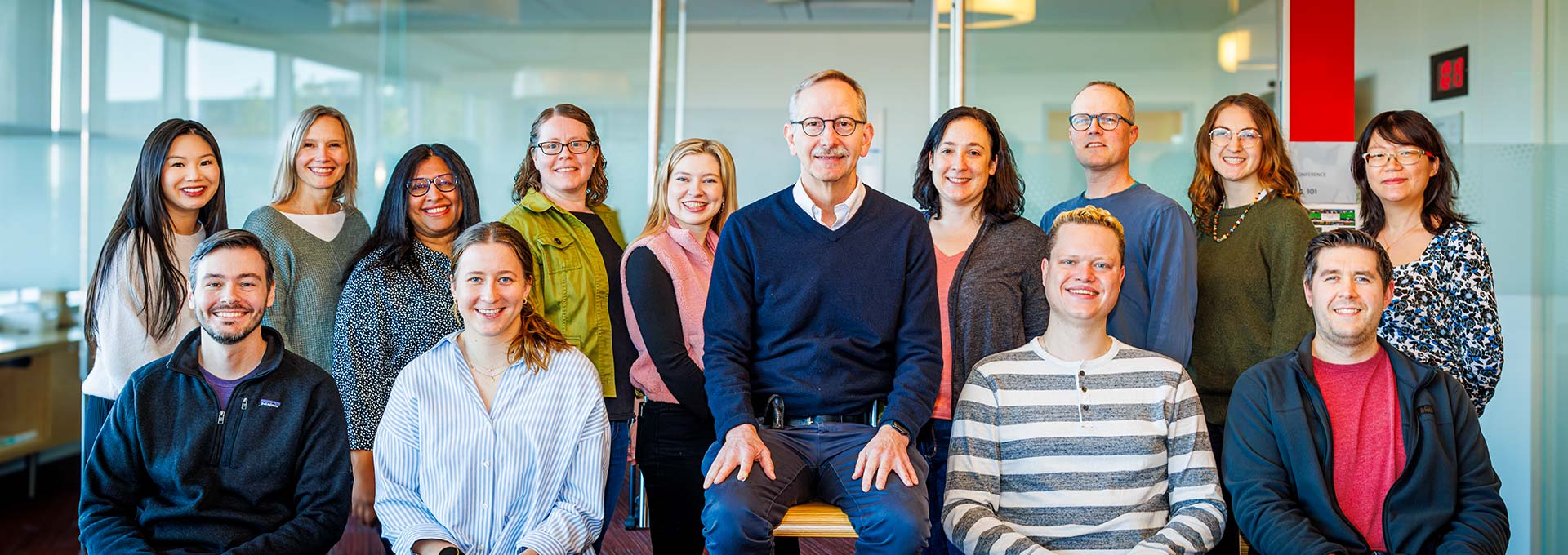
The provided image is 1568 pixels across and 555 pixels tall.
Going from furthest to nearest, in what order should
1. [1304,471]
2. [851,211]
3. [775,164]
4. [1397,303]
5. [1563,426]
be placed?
1. [775,164]
2. [1563,426]
3. [1397,303]
4. [851,211]
5. [1304,471]

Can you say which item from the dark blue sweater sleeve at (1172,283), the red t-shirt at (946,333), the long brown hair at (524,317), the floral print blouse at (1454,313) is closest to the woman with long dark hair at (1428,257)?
Result: the floral print blouse at (1454,313)

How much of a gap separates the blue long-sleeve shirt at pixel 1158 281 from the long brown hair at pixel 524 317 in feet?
4.86

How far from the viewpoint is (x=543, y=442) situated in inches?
97.0

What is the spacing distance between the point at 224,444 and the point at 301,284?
67 centimetres

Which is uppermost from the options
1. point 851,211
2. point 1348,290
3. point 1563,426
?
point 851,211

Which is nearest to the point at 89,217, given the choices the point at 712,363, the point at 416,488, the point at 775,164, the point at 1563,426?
the point at 775,164

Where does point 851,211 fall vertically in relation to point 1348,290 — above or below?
above

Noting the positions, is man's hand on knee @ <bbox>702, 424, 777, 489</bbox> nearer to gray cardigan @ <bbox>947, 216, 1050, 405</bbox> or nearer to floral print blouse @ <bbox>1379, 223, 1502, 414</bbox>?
gray cardigan @ <bbox>947, 216, 1050, 405</bbox>

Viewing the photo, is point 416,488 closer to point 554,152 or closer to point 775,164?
point 554,152

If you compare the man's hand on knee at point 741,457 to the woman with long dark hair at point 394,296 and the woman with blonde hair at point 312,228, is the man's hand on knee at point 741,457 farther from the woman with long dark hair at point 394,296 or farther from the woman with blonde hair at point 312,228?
the woman with blonde hair at point 312,228

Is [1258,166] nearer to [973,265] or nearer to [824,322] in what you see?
[973,265]

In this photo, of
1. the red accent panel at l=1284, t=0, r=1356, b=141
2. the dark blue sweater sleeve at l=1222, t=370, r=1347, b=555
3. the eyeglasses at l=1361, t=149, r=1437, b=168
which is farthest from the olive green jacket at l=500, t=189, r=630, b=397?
the red accent panel at l=1284, t=0, r=1356, b=141

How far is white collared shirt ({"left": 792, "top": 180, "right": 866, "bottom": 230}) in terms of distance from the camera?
257 centimetres

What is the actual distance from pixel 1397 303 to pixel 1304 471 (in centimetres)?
83
